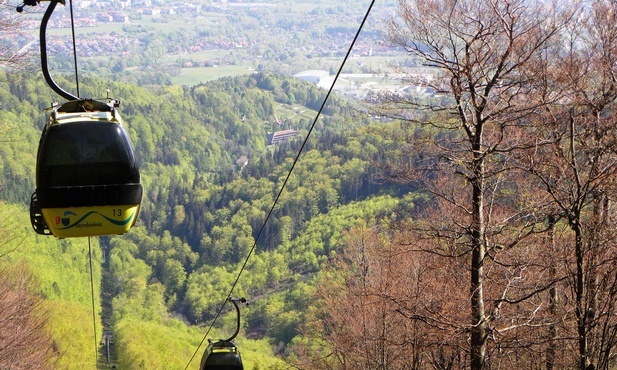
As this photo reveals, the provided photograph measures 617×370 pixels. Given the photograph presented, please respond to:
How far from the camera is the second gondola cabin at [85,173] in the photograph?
24.2 ft

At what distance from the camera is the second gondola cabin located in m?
7.37

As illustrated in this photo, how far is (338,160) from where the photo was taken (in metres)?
110

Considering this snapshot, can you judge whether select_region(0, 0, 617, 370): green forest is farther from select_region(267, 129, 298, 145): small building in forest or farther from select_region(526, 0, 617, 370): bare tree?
select_region(267, 129, 298, 145): small building in forest

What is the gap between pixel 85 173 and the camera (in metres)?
7.42

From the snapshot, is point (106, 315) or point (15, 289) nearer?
point (15, 289)

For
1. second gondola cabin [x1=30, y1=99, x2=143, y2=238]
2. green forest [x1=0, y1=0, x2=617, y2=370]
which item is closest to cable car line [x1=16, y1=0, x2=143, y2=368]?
second gondola cabin [x1=30, y1=99, x2=143, y2=238]

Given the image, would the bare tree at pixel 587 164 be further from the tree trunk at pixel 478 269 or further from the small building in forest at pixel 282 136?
the small building in forest at pixel 282 136

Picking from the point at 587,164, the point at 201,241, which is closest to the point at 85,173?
the point at 587,164

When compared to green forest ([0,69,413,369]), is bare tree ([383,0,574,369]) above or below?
above

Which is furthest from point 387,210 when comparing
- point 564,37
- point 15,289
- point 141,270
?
point 564,37

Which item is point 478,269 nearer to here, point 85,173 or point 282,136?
point 85,173

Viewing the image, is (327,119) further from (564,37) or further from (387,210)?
(564,37)

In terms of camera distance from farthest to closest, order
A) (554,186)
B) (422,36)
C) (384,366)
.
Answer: (384,366)
(422,36)
(554,186)

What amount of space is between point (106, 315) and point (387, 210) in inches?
1288
